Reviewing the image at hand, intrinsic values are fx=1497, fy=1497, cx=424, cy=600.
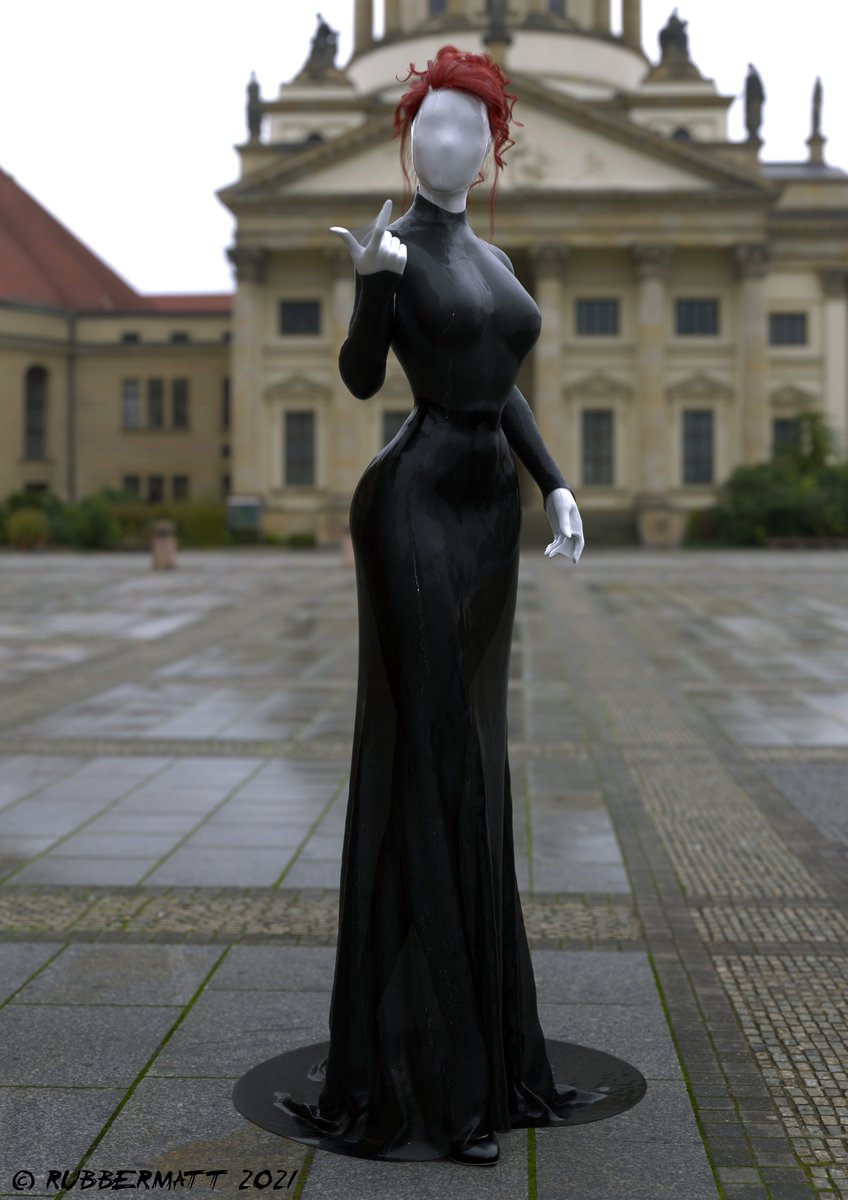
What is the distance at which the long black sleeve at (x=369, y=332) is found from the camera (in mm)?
4094

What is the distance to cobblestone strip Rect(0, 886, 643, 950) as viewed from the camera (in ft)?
20.7

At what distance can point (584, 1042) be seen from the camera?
Answer: 16.5 ft

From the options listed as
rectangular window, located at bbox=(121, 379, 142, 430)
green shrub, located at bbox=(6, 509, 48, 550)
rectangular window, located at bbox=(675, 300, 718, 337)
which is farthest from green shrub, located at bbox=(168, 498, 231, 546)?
rectangular window, located at bbox=(675, 300, 718, 337)

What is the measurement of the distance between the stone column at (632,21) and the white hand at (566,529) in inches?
2780

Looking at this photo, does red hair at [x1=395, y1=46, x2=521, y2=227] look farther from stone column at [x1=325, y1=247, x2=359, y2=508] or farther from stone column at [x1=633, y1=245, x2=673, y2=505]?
stone column at [x1=633, y1=245, x2=673, y2=505]

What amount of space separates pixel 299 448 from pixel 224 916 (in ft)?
184

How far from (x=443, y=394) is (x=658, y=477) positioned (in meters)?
56.4

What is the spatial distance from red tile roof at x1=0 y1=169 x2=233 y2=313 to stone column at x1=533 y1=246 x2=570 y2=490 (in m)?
18.0

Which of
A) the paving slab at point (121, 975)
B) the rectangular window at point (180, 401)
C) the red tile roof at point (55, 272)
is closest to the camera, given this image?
the paving slab at point (121, 975)

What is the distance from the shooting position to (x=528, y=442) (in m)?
4.62

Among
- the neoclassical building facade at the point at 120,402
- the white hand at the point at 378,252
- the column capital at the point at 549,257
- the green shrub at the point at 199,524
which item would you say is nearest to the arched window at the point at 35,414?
the neoclassical building facade at the point at 120,402

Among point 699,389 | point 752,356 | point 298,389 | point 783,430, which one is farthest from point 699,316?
point 298,389

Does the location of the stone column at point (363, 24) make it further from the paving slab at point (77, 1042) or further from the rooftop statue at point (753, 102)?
the paving slab at point (77, 1042)

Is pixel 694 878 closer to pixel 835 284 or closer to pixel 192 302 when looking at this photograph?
pixel 835 284
